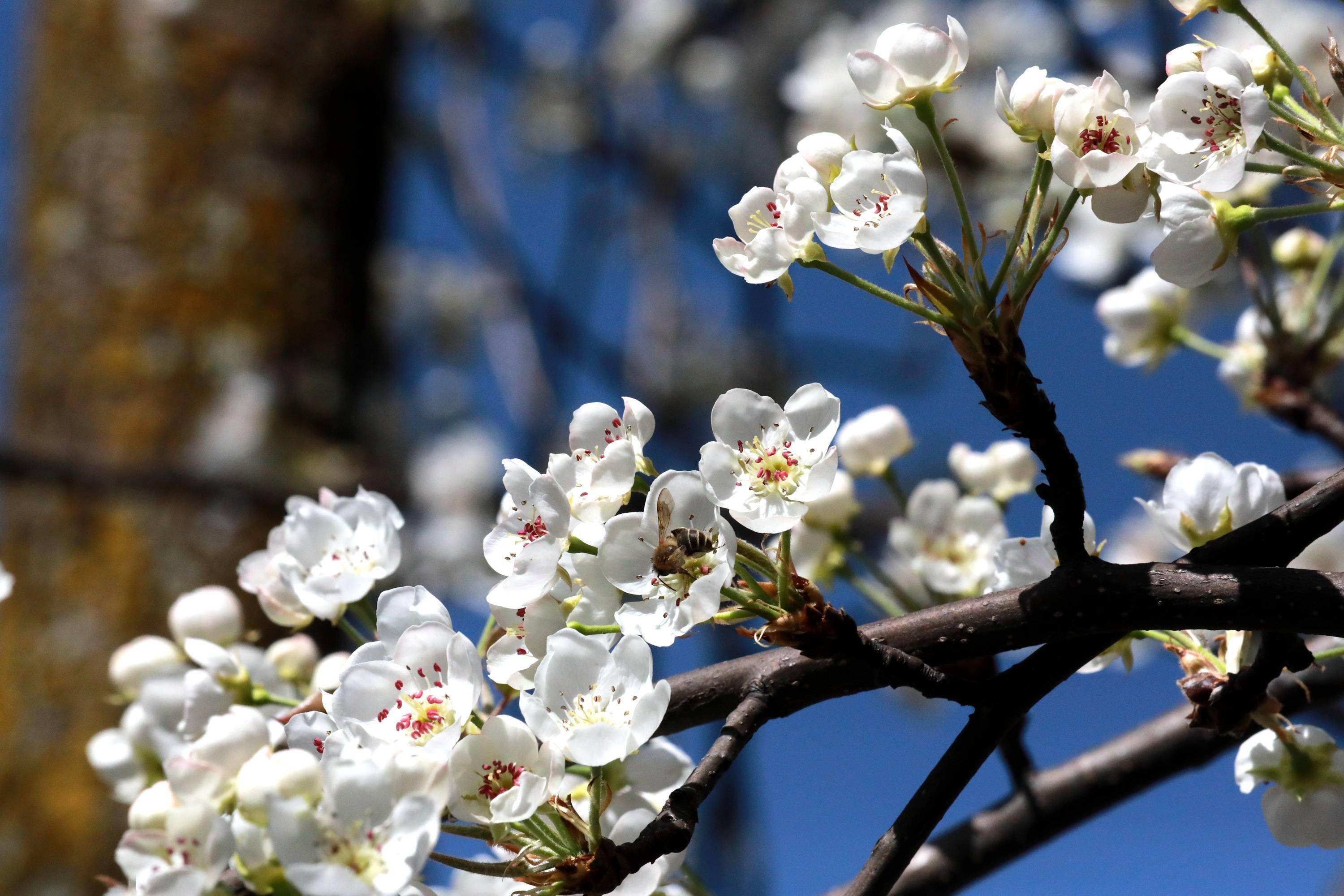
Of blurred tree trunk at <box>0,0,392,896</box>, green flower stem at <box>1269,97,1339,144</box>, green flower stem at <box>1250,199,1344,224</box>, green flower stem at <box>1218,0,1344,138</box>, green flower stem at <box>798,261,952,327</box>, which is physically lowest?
blurred tree trunk at <box>0,0,392,896</box>

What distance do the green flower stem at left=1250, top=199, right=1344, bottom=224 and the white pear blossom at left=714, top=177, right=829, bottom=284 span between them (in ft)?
1.00

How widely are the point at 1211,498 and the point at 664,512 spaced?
1.53 feet

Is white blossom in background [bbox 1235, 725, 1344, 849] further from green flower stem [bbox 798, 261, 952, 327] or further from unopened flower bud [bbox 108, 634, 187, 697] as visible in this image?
unopened flower bud [bbox 108, 634, 187, 697]

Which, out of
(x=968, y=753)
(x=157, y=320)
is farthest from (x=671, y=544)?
(x=157, y=320)

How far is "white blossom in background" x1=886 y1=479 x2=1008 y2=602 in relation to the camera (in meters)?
1.16

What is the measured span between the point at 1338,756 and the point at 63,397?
3.01 m

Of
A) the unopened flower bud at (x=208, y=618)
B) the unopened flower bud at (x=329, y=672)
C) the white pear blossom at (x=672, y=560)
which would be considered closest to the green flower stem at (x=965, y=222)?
the white pear blossom at (x=672, y=560)

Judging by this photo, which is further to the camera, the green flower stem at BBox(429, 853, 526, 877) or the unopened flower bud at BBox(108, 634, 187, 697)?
the unopened flower bud at BBox(108, 634, 187, 697)

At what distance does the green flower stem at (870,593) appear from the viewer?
4.07 ft

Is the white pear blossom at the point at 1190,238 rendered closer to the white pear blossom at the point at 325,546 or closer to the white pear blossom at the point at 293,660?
the white pear blossom at the point at 325,546

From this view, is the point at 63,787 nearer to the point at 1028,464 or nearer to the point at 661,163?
the point at 1028,464

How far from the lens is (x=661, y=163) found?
5.09 m

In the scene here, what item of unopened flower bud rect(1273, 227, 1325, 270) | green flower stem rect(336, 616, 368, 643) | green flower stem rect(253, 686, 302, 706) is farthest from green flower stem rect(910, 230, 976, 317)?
unopened flower bud rect(1273, 227, 1325, 270)

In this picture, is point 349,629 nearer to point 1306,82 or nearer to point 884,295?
point 884,295
